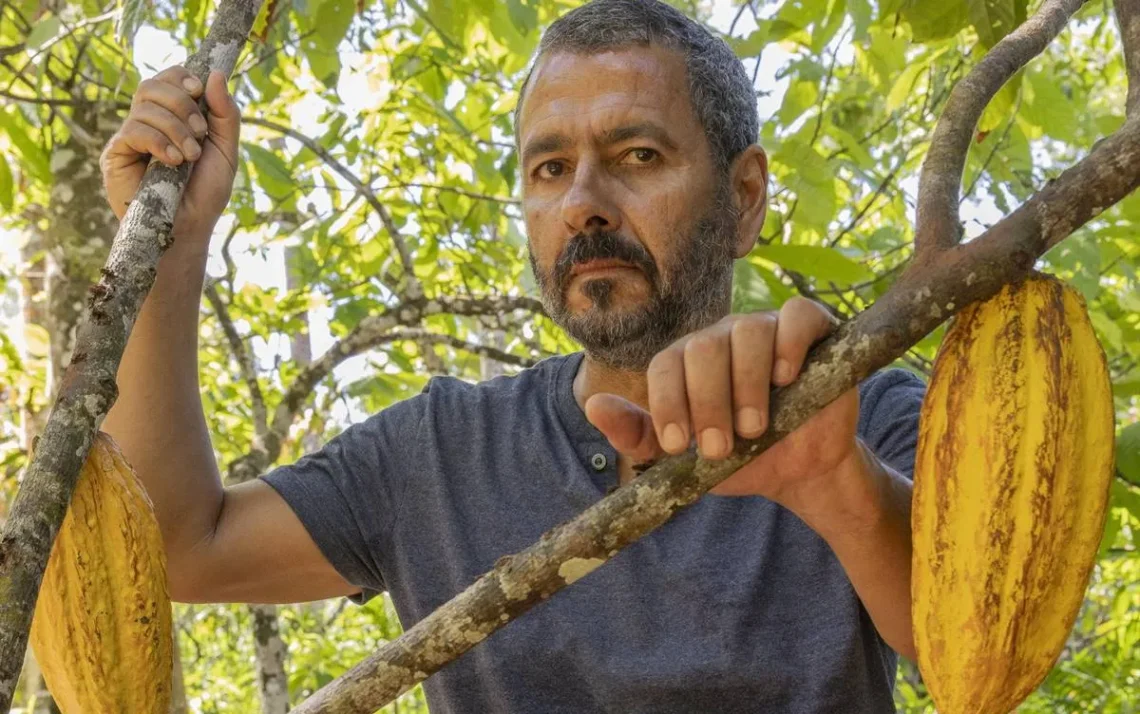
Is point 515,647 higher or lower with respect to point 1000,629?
higher

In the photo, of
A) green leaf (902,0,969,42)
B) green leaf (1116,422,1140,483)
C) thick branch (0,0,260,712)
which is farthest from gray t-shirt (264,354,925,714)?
thick branch (0,0,260,712)

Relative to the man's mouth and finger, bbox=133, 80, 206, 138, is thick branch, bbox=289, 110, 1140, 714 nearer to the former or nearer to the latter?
finger, bbox=133, 80, 206, 138

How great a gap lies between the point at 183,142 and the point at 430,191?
11.4 ft

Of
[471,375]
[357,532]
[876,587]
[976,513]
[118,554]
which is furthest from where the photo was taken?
[471,375]

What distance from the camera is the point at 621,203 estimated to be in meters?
1.83

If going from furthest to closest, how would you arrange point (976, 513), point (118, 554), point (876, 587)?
point (876, 587), point (118, 554), point (976, 513)

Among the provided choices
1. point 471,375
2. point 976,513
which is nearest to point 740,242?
→ point 976,513

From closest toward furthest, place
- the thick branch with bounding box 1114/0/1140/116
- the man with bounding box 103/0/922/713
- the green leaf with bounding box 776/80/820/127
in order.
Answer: the thick branch with bounding box 1114/0/1140/116
the man with bounding box 103/0/922/713
the green leaf with bounding box 776/80/820/127

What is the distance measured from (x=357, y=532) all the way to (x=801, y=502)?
115cm

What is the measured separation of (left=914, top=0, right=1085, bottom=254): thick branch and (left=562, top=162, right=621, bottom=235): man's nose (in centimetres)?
88

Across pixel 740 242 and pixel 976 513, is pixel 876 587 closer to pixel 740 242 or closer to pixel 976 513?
pixel 976 513

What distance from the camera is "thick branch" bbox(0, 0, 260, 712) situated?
75 centimetres

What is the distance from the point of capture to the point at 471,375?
6.92 meters

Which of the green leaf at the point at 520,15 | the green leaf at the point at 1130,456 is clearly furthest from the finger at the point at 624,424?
the green leaf at the point at 520,15
